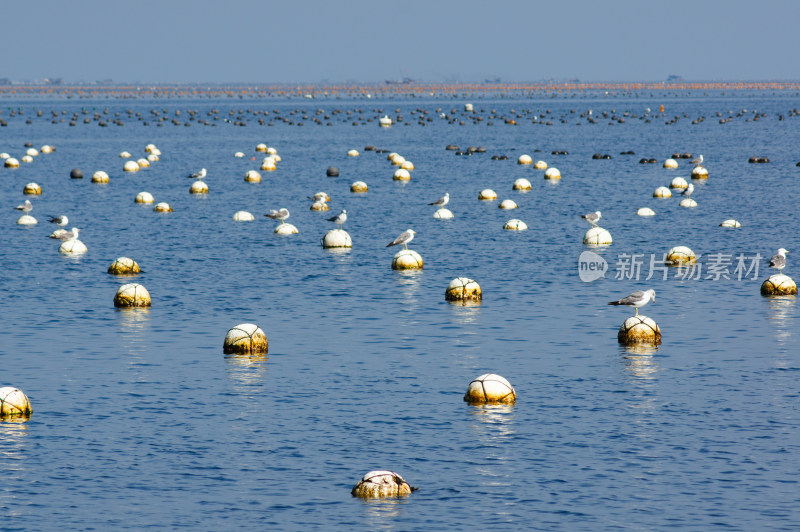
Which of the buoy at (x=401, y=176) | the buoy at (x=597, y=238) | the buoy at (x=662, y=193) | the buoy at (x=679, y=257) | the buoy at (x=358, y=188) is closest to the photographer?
the buoy at (x=679, y=257)

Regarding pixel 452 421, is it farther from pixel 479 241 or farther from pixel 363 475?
pixel 479 241

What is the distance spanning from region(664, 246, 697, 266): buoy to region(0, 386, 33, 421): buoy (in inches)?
1080

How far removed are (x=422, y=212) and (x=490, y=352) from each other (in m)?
34.5

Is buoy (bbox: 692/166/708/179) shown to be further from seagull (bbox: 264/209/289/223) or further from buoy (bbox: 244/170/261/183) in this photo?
seagull (bbox: 264/209/289/223)

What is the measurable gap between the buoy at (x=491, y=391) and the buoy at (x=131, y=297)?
15.5 m

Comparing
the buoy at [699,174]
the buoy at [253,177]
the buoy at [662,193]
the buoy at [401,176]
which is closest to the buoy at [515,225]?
the buoy at [662,193]

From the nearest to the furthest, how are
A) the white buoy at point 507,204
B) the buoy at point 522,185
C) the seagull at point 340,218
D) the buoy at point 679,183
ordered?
the seagull at point 340,218 < the white buoy at point 507,204 < the buoy at point 679,183 < the buoy at point 522,185

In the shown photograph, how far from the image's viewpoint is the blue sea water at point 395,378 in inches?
771

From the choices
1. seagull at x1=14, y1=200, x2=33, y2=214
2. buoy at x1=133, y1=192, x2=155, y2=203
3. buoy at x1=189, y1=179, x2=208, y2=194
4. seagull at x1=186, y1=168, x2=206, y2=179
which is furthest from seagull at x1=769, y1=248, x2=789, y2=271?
seagull at x1=186, y1=168, x2=206, y2=179

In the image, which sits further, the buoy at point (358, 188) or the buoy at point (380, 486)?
the buoy at point (358, 188)

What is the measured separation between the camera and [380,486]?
770 inches

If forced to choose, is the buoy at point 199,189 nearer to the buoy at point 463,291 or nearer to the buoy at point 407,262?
the buoy at point 407,262

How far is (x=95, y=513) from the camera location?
19078 mm

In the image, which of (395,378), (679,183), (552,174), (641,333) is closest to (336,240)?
(641,333)
